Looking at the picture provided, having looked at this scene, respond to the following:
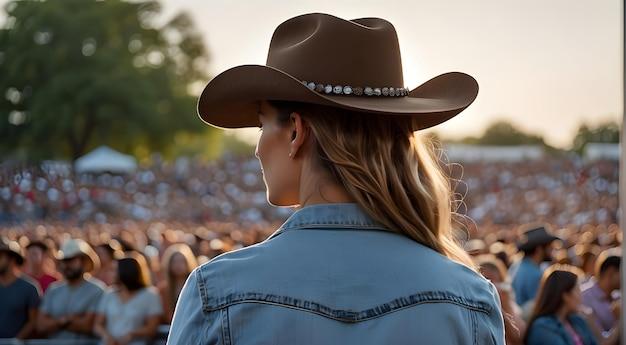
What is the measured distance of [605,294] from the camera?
7840 mm

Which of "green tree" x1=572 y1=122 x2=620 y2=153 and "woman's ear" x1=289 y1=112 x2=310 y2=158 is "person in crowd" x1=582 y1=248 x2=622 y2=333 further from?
"green tree" x1=572 y1=122 x2=620 y2=153

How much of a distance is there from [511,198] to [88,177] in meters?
12.8

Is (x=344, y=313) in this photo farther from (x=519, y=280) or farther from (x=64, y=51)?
(x=64, y=51)

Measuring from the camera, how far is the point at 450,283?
1792 millimetres

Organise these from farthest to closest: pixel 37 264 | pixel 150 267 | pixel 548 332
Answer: pixel 150 267, pixel 37 264, pixel 548 332

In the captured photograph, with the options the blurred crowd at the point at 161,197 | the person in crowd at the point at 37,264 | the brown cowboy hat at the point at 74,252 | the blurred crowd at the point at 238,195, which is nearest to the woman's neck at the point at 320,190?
the brown cowboy hat at the point at 74,252

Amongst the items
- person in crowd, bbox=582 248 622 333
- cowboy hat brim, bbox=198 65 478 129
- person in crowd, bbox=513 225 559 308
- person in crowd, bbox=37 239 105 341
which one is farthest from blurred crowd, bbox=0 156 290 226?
cowboy hat brim, bbox=198 65 478 129

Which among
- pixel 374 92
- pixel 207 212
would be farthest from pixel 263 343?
pixel 207 212

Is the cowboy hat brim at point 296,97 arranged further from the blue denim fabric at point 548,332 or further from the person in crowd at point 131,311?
the person in crowd at point 131,311

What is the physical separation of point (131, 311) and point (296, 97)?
5759mm


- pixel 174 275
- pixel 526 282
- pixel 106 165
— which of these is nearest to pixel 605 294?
pixel 526 282

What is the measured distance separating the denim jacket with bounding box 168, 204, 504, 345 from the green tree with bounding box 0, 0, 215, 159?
35.5 metres

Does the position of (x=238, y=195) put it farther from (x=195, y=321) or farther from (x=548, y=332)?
(x=195, y=321)

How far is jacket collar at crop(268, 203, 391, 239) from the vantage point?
5.83ft
